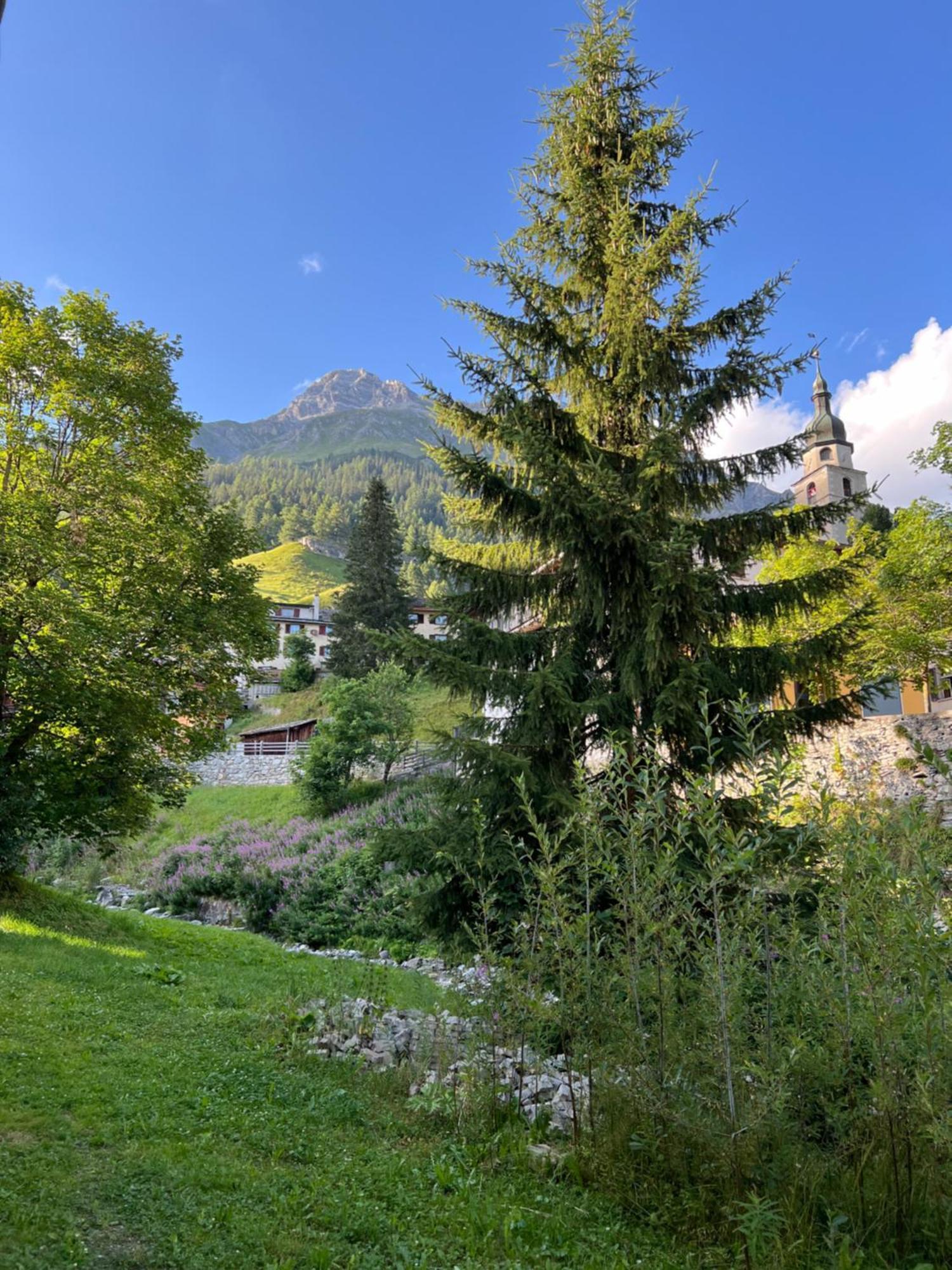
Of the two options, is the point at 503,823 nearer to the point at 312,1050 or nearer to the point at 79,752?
the point at 312,1050

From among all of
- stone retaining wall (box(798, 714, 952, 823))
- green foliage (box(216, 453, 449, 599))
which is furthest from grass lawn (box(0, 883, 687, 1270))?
green foliage (box(216, 453, 449, 599))

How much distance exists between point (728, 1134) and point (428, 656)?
501 centimetres

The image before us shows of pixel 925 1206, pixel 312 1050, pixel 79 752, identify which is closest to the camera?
pixel 925 1206

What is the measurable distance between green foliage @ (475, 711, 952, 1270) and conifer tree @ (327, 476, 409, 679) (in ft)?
125

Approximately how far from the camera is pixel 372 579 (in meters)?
44.6

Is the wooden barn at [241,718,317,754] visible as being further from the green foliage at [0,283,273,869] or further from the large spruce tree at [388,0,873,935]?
the large spruce tree at [388,0,873,935]

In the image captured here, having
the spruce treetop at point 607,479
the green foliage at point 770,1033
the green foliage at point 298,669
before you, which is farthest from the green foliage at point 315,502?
the green foliage at point 770,1033

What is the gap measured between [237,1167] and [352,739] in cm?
2154

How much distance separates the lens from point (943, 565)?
60.1 ft

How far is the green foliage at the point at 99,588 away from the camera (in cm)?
1097

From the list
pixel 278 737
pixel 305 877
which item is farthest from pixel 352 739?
pixel 278 737

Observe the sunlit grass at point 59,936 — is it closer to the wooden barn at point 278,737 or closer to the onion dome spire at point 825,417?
the wooden barn at point 278,737

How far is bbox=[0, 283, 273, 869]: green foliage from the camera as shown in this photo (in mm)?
10969

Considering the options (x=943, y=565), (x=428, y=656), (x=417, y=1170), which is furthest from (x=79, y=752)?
(x=943, y=565)
